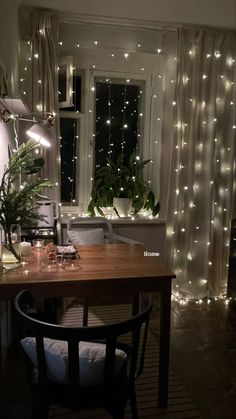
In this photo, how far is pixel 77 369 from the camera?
129 cm

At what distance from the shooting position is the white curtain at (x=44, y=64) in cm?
322

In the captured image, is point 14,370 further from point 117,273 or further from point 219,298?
point 219,298

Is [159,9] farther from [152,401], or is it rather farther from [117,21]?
[152,401]

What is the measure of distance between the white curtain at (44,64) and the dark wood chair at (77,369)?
230cm

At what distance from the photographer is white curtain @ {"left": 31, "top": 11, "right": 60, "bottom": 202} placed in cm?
322

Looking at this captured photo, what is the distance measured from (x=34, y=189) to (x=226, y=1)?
2.44 metres

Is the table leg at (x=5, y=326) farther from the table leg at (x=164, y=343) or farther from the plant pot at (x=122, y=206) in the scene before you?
the plant pot at (x=122, y=206)

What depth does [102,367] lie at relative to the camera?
4.48ft

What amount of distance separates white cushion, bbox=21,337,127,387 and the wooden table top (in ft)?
Answer: 1.23

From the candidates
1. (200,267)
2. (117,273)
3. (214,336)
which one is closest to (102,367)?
(117,273)

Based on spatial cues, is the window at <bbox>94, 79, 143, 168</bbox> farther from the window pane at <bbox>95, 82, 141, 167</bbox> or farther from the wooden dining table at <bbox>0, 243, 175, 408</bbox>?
the wooden dining table at <bbox>0, 243, 175, 408</bbox>

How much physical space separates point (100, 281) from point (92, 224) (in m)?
1.77

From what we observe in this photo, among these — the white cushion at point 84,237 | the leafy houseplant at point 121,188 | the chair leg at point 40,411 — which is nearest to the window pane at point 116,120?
the leafy houseplant at point 121,188

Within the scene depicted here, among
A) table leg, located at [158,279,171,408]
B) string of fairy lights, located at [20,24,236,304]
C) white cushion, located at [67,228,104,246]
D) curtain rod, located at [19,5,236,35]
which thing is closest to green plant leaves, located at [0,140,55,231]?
table leg, located at [158,279,171,408]
